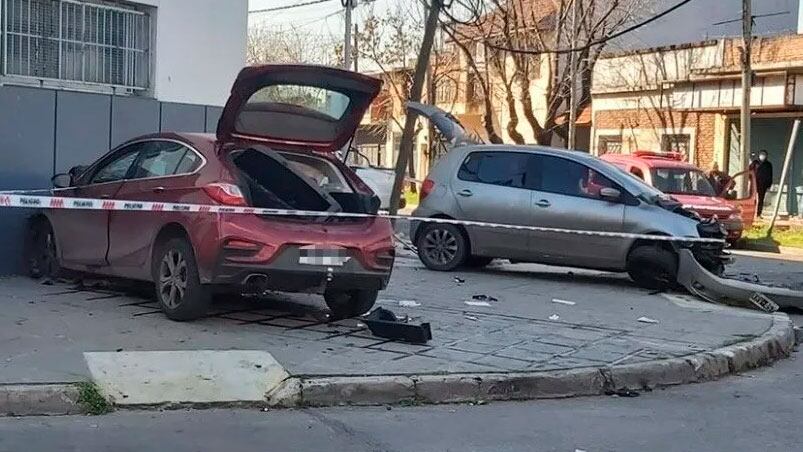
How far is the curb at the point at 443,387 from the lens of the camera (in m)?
6.00

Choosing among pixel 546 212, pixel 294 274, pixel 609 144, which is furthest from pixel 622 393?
pixel 609 144

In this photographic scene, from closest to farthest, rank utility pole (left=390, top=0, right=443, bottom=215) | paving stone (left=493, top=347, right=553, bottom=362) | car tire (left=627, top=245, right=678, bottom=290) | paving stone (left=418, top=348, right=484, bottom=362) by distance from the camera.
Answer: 1. paving stone (left=418, top=348, right=484, bottom=362)
2. paving stone (left=493, top=347, right=553, bottom=362)
3. car tire (left=627, top=245, right=678, bottom=290)
4. utility pole (left=390, top=0, right=443, bottom=215)

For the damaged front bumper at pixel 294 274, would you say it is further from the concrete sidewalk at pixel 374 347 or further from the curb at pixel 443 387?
the curb at pixel 443 387

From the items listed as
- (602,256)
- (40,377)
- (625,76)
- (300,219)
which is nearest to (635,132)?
(625,76)

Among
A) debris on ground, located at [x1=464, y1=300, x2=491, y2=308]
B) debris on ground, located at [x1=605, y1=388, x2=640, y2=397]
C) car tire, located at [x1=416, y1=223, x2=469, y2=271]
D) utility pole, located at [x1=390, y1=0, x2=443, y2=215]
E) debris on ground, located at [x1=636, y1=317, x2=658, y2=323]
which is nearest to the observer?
debris on ground, located at [x1=605, y1=388, x2=640, y2=397]

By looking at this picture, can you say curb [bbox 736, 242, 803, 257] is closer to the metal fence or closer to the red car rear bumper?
the metal fence

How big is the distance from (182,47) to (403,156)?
4238mm

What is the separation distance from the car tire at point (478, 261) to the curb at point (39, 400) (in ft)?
25.8

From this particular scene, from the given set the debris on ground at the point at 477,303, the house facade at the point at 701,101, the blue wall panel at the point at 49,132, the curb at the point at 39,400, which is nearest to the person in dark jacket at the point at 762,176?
the house facade at the point at 701,101

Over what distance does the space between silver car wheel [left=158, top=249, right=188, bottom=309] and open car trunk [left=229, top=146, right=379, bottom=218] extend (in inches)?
31.9

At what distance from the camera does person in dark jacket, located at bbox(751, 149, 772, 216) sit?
24.6 m

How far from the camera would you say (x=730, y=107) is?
25031 mm

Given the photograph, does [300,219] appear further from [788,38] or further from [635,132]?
[635,132]

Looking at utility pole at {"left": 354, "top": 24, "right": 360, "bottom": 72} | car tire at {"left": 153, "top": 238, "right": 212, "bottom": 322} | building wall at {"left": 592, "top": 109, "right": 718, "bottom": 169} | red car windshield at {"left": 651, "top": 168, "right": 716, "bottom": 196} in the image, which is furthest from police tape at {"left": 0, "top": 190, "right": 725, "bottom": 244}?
utility pole at {"left": 354, "top": 24, "right": 360, "bottom": 72}
